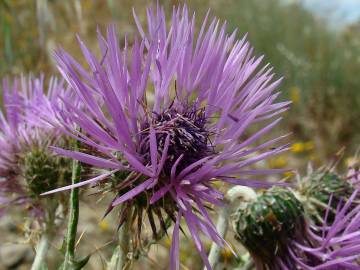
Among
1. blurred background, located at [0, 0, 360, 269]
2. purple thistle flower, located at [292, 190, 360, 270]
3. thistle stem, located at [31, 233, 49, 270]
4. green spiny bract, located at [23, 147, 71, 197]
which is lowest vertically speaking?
purple thistle flower, located at [292, 190, 360, 270]

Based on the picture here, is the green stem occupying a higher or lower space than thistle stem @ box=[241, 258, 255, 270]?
higher

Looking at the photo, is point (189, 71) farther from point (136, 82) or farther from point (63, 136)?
point (63, 136)

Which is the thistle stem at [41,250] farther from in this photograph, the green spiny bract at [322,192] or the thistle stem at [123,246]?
the green spiny bract at [322,192]

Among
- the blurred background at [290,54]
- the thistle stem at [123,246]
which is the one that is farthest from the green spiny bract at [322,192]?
the blurred background at [290,54]

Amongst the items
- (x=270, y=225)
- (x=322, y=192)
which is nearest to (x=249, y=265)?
(x=270, y=225)

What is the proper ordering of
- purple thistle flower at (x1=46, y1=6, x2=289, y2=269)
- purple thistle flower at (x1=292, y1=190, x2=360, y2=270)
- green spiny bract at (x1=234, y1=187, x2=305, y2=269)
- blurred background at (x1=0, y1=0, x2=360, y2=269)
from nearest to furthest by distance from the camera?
purple thistle flower at (x1=46, y1=6, x2=289, y2=269)
purple thistle flower at (x1=292, y1=190, x2=360, y2=270)
green spiny bract at (x1=234, y1=187, x2=305, y2=269)
blurred background at (x1=0, y1=0, x2=360, y2=269)

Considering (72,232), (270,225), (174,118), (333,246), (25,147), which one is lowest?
(333,246)

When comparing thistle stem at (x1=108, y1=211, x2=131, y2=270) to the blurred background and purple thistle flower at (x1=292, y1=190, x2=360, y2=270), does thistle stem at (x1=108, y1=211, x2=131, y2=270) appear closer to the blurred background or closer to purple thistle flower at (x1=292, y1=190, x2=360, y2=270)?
purple thistle flower at (x1=292, y1=190, x2=360, y2=270)

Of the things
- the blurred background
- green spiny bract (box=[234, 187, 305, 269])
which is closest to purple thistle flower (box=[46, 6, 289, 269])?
green spiny bract (box=[234, 187, 305, 269])

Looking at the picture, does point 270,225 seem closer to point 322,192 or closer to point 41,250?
point 322,192
